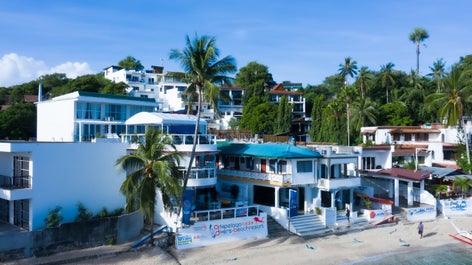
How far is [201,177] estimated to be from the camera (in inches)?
1085

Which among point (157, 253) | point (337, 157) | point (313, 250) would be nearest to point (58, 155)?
point (157, 253)

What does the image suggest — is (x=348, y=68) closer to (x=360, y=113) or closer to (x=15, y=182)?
(x=360, y=113)

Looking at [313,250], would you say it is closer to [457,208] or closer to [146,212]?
[146,212]

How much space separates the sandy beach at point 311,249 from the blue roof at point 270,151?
18.6ft

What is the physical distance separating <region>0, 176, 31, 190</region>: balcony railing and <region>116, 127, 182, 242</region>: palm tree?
6417 mm

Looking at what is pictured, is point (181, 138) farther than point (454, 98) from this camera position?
No

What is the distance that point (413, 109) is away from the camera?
64.3 metres

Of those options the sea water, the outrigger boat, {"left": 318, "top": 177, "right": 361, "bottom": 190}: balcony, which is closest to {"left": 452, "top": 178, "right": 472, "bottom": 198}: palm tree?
the outrigger boat

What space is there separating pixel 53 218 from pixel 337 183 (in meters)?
19.3

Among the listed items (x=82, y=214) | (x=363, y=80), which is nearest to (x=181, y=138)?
(x=82, y=214)

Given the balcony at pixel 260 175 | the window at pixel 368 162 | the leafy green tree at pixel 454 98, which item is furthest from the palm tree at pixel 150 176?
the leafy green tree at pixel 454 98

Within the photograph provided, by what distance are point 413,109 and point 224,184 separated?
140 feet

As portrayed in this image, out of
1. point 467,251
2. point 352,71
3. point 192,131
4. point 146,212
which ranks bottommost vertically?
point 467,251

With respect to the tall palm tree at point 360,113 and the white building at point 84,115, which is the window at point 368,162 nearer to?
the tall palm tree at point 360,113
